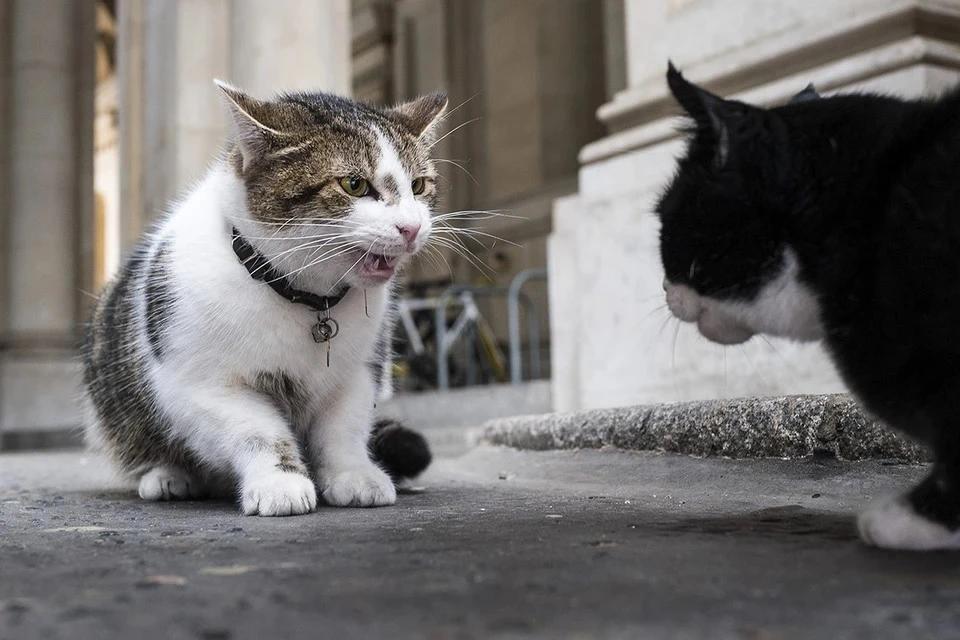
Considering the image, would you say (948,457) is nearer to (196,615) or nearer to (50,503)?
(196,615)

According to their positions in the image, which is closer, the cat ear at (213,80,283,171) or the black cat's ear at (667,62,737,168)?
the black cat's ear at (667,62,737,168)

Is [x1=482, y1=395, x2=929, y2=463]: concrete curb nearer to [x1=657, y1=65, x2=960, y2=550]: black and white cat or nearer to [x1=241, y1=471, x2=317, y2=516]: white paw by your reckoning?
[x1=657, y1=65, x2=960, y2=550]: black and white cat

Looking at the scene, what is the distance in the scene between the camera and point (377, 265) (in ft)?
7.56

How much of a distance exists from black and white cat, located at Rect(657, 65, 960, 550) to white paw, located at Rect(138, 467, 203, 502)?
5.26 feet

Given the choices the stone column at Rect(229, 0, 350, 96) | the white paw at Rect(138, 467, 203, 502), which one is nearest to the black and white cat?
the white paw at Rect(138, 467, 203, 502)

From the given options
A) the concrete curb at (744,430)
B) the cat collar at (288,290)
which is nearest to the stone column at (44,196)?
the concrete curb at (744,430)

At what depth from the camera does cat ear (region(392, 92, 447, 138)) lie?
267 cm

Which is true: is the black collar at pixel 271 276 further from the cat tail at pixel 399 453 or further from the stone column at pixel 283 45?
the stone column at pixel 283 45

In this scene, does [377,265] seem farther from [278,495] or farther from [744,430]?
[744,430]

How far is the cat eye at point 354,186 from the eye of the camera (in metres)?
2.30

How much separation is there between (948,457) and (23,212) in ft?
37.6

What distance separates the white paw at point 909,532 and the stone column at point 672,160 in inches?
63.3

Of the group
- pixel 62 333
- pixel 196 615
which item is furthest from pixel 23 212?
pixel 196 615

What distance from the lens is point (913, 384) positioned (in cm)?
148
